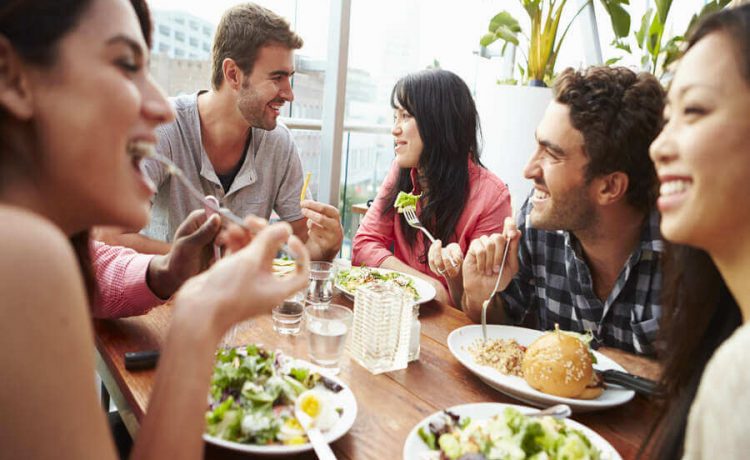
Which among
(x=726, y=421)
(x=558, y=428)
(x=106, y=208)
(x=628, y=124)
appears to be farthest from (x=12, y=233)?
(x=628, y=124)

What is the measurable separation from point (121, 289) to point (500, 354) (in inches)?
40.4

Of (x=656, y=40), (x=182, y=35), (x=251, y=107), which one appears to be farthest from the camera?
(x=656, y=40)

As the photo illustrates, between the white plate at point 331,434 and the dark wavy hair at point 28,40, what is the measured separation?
0.55 metres

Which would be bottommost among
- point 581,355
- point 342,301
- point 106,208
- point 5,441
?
point 342,301

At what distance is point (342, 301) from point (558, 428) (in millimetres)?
959

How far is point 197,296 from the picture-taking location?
90 cm

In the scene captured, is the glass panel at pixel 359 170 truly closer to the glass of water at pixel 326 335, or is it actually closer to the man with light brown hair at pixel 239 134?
the man with light brown hair at pixel 239 134

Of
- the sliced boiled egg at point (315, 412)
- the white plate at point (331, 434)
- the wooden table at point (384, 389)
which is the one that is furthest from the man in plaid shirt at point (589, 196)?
the sliced boiled egg at point (315, 412)

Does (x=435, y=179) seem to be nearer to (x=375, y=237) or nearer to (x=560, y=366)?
(x=375, y=237)

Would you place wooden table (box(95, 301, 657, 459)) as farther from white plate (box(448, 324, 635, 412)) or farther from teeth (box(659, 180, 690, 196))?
teeth (box(659, 180, 690, 196))

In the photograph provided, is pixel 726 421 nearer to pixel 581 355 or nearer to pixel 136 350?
pixel 581 355

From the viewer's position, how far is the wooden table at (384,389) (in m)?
1.16

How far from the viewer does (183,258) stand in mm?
1588

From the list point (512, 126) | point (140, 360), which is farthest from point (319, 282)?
point (512, 126)
